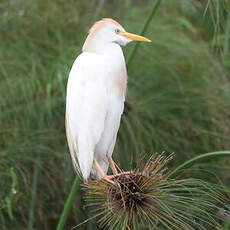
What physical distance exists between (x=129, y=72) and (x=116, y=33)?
0.76 meters

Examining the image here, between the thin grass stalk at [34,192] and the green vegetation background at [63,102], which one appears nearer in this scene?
the thin grass stalk at [34,192]

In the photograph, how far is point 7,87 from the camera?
170cm

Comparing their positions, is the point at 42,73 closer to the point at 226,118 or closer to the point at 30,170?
the point at 30,170

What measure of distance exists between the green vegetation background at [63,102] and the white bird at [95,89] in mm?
448

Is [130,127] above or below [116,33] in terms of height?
below

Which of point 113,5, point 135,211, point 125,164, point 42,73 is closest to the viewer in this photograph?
point 135,211

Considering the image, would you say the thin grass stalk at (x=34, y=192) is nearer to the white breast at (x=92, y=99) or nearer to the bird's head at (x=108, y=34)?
the white breast at (x=92, y=99)

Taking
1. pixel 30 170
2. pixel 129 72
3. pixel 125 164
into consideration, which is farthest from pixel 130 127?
pixel 30 170

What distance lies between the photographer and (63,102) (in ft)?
5.58

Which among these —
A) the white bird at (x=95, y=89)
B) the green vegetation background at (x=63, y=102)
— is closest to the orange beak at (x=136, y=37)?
A: the white bird at (x=95, y=89)

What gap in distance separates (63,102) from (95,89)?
0.63 metres

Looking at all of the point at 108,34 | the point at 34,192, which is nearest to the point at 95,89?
the point at 108,34

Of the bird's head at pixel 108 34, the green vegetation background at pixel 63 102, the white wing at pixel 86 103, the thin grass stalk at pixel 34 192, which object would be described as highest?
the bird's head at pixel 108 34

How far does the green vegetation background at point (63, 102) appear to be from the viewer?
5.30ft
